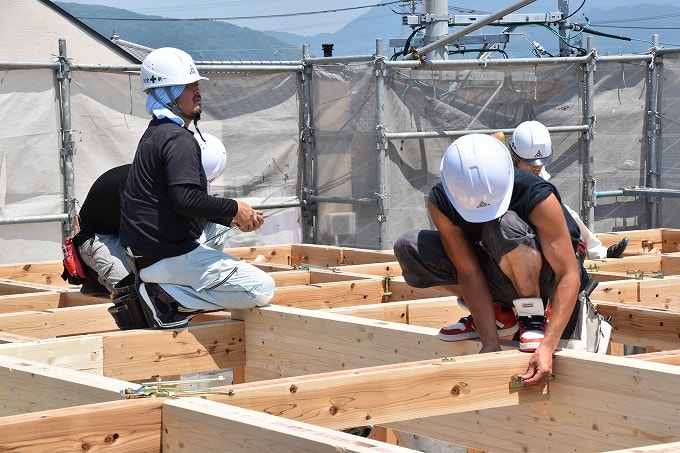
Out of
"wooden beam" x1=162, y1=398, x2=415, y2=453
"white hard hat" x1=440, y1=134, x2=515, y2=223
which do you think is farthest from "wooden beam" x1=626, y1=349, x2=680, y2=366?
"wooden beam" x1=162, y1=398, x2=415, y2=453

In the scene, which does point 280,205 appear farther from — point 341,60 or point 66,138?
point 66,138

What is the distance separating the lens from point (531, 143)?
7.59m

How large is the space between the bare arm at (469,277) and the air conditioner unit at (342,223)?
757 centimetres

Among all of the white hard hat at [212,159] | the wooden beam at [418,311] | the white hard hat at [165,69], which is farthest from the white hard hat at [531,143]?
the white hard hat at [165,69]

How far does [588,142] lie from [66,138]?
6.05m

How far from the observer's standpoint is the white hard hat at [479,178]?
176 inches

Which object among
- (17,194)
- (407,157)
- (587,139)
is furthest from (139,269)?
(587,139)

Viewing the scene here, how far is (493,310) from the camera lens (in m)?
4.75

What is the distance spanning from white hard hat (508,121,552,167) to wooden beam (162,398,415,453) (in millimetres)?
4506

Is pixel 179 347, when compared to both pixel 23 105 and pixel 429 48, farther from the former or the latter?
pixel 429 48

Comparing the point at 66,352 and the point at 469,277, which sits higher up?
the point at 469,277

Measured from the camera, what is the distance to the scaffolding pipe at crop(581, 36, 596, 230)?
12648mm

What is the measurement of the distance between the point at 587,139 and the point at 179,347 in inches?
325

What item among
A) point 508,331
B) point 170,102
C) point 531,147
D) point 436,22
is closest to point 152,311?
point 170,102
